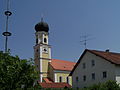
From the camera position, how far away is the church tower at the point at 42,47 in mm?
68312

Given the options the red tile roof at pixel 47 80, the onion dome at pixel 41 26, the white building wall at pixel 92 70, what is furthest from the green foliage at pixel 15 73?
the onion dome at pixel 41 26

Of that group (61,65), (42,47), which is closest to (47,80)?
(61,65)

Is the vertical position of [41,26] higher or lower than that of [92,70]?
higher

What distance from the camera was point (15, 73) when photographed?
18.6 meters

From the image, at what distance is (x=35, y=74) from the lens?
2084 centimetres

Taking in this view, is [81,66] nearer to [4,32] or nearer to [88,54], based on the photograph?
[88,54]

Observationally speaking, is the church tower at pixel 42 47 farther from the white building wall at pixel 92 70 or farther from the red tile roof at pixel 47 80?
the white building wall at pixel 92 70

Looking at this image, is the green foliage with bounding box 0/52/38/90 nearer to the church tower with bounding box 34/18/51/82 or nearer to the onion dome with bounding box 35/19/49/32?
the church tower with bounding box 34/18/51/82

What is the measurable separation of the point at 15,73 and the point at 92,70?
23.0 meters

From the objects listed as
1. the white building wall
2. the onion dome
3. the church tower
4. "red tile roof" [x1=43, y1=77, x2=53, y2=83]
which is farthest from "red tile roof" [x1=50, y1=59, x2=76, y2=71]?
the white building wall

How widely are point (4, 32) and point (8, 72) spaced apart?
5110 mm

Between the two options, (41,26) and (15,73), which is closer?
(15,73)

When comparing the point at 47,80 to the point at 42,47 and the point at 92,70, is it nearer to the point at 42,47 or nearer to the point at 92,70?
the point at 42,47

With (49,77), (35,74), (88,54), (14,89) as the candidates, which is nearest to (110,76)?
(88,54)
